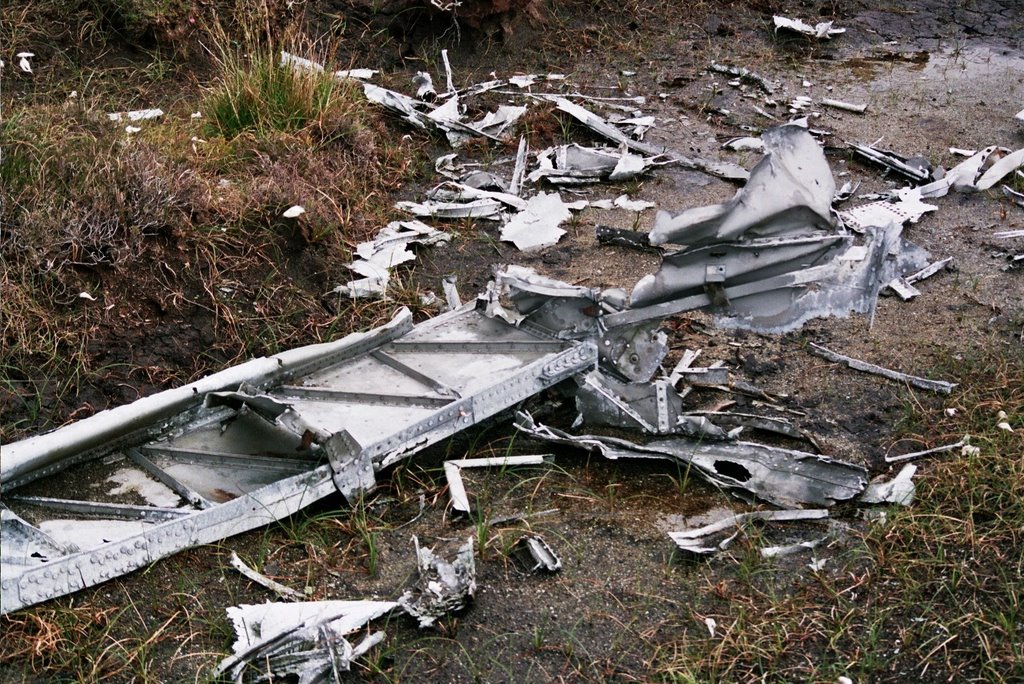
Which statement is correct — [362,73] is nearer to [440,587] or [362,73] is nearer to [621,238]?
[621,238]

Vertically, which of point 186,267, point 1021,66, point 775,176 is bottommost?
point 1021,66

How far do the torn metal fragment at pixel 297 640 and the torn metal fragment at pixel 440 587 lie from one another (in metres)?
0.09

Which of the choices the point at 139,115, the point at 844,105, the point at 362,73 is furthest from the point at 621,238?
the point at 139,115

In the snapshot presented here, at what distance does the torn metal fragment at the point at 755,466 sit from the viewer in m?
4.06

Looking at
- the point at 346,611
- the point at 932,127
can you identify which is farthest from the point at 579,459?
the point at 932,127

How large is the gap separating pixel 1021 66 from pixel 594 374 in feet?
19.1

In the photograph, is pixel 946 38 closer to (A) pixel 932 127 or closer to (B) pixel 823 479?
(A) pixel 932 127

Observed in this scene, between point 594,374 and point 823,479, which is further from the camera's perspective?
point 594,374

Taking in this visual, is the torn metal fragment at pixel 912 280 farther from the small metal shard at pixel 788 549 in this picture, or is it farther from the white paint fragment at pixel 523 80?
the white paint fragment at pixel 523 80

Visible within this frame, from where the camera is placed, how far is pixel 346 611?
11.7 feet

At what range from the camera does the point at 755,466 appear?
13.6ft

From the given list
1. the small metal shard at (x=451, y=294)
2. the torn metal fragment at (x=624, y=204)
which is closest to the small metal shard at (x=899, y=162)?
the torn metal fragment at (x=624, y=204)

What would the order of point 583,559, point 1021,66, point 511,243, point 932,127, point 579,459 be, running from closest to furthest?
1. point 583,559
2. point 579,459
3. point 511,243
4. point 932,127
5. point 1021,66

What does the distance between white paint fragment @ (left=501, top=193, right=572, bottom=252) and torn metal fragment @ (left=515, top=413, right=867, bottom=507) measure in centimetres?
199
